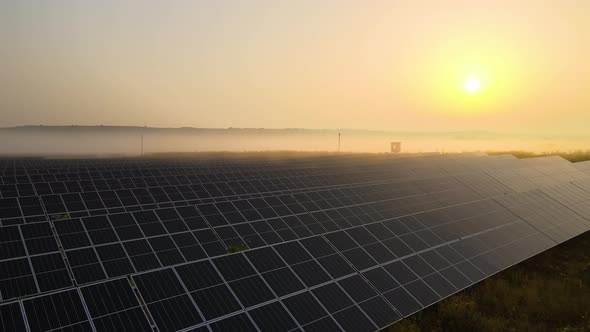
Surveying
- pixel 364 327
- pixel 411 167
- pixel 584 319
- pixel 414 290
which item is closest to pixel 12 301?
pixel 364 327

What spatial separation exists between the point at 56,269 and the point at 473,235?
60.4ft

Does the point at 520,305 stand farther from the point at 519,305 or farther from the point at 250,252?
the point at 250,252

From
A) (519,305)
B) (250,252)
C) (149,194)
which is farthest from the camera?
(149,194)

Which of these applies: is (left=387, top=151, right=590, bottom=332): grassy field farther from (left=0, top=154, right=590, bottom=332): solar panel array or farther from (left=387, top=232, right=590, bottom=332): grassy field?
(left=0, top=154, right=590, bottom=332): solar panel array

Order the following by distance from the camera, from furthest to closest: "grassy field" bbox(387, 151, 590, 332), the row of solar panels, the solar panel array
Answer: the row of solar panels → "grassy field" bbox(387, 151, 590, 332) → the solar panel array

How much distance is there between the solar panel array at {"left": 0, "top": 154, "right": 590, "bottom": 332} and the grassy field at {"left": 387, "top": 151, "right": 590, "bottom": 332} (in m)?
1.39

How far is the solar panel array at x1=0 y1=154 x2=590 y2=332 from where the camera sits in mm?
9648

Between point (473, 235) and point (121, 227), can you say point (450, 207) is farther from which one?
point (121, 227)

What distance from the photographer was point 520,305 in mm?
17062

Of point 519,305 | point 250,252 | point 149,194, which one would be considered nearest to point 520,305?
point 519,305

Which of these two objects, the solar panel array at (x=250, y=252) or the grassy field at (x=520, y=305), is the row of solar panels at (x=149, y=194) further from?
the grassy field at (x=520, y=305)


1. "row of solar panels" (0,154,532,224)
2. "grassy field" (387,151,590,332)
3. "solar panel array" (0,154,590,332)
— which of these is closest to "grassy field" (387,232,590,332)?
"grassy field" (387,151,590,332)

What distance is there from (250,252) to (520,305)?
1287 cm

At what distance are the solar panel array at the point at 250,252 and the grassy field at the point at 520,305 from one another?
4.56 ft
